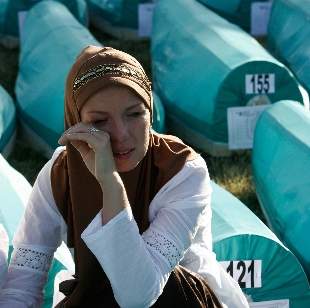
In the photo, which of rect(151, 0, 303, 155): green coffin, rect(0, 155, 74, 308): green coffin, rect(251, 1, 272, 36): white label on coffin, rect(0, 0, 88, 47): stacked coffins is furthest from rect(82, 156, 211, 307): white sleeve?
rect(251, 1, 272, 36): white label on coffin

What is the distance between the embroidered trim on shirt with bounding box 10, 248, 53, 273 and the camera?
167cm

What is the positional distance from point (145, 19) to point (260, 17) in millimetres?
754

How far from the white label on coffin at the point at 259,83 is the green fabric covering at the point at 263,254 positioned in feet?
4.22

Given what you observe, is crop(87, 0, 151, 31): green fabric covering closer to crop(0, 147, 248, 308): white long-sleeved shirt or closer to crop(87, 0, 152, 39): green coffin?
crop(87, 0, 152, 39): green coffin

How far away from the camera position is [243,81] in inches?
142

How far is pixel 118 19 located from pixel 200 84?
6.30 feet

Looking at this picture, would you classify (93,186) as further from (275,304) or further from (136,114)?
(275,304)

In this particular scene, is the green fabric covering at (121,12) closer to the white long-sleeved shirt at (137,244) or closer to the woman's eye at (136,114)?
the white long-sleeved shirt at (137,244)

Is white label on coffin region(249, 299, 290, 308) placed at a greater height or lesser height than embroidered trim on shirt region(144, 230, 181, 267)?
lesser

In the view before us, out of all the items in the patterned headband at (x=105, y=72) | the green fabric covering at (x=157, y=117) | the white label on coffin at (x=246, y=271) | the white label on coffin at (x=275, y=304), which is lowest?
the green fabric covering at (x=157, y=117)

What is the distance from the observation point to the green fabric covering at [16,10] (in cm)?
523

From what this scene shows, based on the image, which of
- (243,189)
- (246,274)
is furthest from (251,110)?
(246,274)

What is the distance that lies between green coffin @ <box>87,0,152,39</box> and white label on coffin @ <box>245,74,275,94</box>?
195 centimetres

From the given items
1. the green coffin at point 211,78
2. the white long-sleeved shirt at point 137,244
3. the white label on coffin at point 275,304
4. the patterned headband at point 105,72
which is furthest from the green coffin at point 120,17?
the patterned headband at point 105,72
